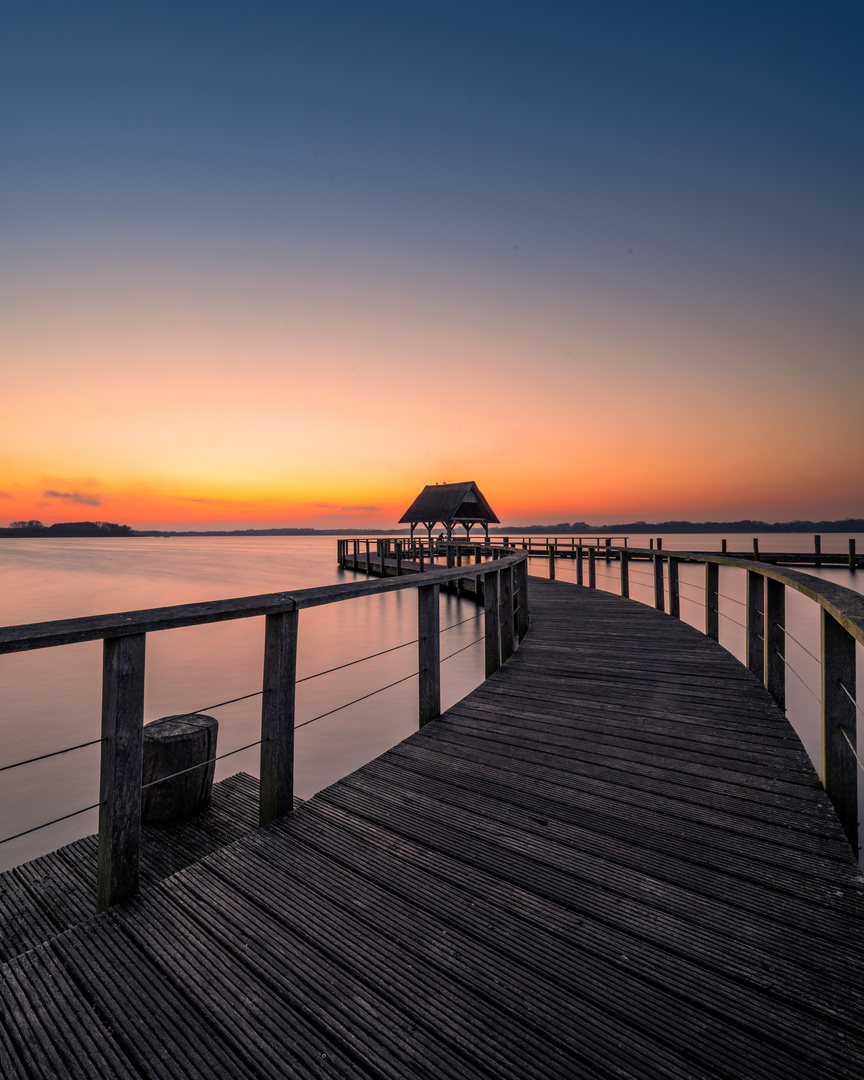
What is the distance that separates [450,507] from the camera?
2619 cm

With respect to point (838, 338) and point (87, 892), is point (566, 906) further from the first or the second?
point (838, 338)

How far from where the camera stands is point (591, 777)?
2484 mm

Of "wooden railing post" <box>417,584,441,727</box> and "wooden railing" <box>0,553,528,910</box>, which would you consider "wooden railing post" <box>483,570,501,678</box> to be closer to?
"wooden railing post" <box>417,584,441,727</box>

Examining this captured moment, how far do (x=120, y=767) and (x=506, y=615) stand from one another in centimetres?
394

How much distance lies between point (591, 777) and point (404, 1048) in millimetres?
1685

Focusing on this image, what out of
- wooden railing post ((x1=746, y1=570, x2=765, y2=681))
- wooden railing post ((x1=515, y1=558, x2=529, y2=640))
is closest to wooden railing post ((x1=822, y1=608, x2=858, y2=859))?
wooden railing post ((x1=746, y1=570, x2=765, y2=681))

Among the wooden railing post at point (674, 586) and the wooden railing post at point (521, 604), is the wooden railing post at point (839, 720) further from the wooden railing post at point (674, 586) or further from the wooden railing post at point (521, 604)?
the wooden railing post at point (674, 586)

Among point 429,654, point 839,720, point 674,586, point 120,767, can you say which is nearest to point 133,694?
point 120,767

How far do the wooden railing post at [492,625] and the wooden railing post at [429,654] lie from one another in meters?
1.03

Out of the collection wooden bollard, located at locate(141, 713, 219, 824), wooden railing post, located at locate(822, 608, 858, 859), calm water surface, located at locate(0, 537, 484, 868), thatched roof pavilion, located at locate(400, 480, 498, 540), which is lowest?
calm water surface, located at locate(0, 537, 484, 868)

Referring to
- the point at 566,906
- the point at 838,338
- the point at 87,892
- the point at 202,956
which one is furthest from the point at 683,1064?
the point at 838,338

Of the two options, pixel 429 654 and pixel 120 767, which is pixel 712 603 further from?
pixel 120 767

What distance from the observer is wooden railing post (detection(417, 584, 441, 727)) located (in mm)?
3154

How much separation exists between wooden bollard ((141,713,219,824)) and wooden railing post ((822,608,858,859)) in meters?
3.18
